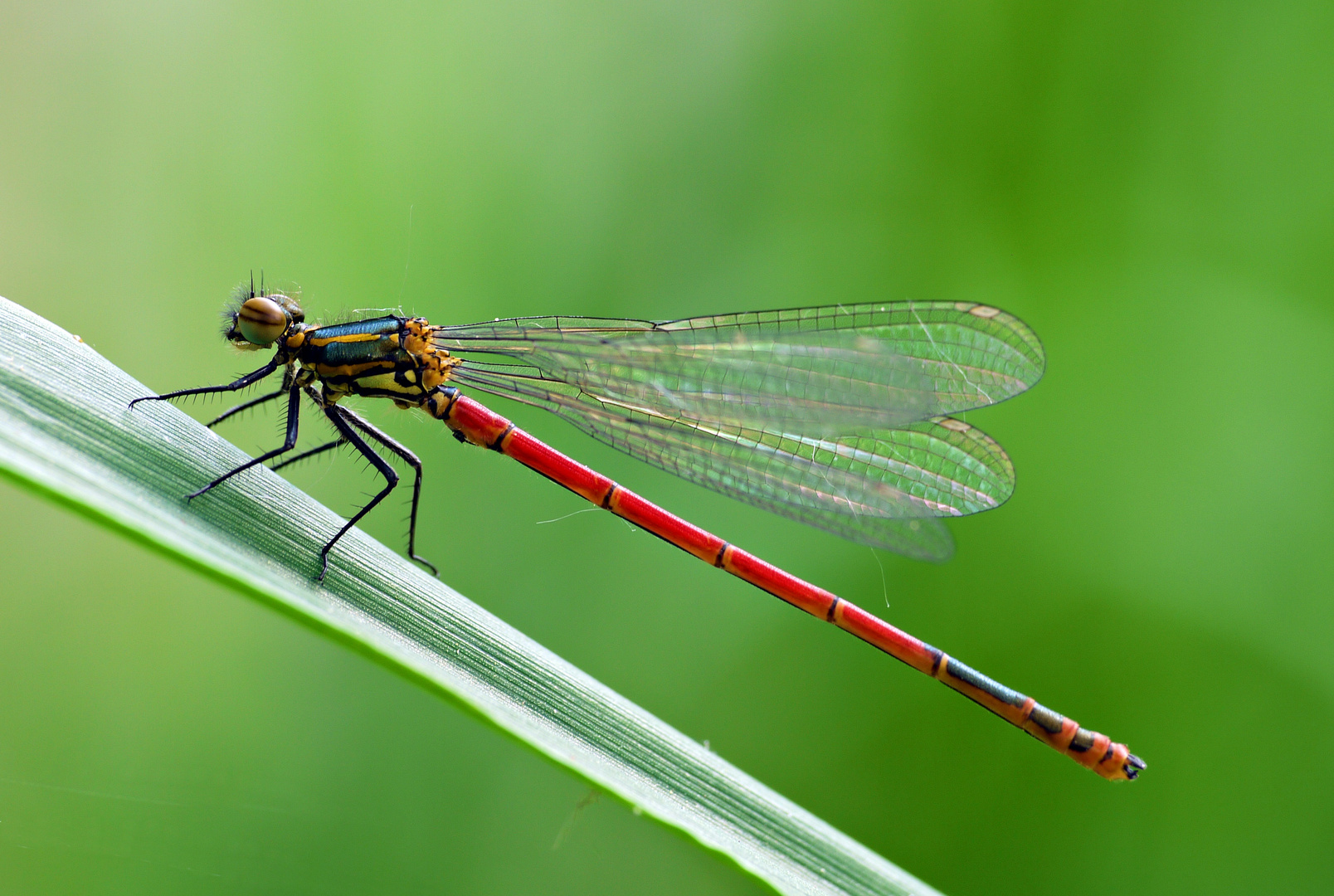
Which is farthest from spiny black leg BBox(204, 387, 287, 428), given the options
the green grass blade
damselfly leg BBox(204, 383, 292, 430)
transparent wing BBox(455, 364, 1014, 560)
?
the green grass blade

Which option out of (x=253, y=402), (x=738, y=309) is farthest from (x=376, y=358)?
(x=738, y=309)

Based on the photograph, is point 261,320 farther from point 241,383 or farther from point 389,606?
point 389,606

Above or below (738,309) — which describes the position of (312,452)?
below

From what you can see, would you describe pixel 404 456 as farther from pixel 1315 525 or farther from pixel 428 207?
pixel 1315 525

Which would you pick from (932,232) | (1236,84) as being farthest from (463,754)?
(1236,84)

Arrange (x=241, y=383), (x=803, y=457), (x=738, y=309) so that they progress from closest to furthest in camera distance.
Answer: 1. (x=241, y=383)
2. (x=803, y=457)
3. (x=738, y=309)

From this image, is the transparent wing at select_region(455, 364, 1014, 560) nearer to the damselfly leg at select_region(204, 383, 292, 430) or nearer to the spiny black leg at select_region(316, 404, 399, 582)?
the spiny black leg at select_region(316, 404, 399, 582)
